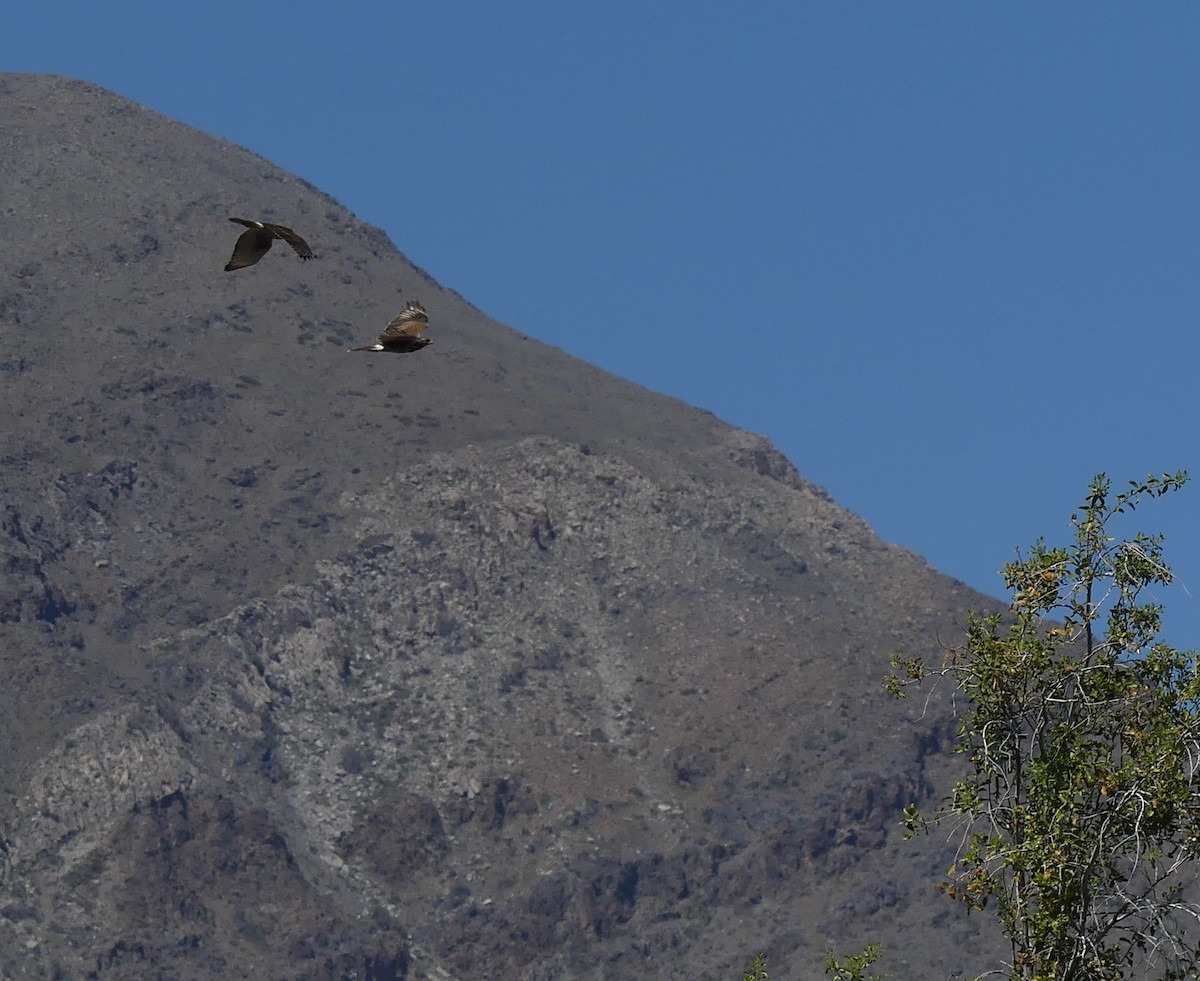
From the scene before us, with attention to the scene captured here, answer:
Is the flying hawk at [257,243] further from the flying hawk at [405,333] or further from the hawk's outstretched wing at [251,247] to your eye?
the flying hawk at [405,333]

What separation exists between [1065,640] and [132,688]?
11055cm

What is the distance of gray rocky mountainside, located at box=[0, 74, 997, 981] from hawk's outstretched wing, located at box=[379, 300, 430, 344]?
85.6m

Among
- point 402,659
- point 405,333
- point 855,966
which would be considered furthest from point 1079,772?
point 402,659

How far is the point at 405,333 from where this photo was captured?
2044 centimetres

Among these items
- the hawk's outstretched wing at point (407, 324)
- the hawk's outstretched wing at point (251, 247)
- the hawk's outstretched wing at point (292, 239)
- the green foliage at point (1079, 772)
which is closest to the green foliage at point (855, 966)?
the green foliage at point (1079, 772)

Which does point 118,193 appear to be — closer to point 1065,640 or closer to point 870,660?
point 870,660

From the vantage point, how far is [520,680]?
13375 centimetres

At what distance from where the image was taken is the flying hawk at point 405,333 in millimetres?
19688

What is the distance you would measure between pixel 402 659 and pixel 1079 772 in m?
119

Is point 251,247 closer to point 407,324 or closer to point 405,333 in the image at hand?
point 405,333

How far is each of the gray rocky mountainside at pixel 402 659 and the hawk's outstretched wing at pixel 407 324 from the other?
3370 inches

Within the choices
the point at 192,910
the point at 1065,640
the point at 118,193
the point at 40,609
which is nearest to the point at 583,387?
the point at 118,193

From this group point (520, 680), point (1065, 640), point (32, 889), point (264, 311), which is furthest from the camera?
point (264, 311)

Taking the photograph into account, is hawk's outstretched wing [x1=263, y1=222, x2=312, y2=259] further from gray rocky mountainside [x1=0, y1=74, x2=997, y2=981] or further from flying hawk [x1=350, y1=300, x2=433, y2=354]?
gray rocky mountainside [x1=0, y1=74, x2=997, y2=981]
